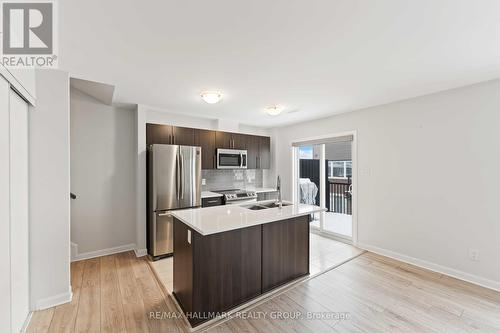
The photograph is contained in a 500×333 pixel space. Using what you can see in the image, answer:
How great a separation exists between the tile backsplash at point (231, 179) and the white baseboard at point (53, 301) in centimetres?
263

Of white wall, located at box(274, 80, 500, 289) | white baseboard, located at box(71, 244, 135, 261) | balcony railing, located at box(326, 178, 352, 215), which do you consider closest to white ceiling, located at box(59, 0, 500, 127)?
white wall, located at box(274, 80, 500, 289)

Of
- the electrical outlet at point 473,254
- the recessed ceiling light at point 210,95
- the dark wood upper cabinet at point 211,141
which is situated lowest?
the electrical outlet at point 473,254

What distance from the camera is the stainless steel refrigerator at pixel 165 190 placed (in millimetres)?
3270

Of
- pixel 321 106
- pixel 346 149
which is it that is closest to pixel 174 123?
pixel 321 106

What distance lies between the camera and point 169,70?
2.26m

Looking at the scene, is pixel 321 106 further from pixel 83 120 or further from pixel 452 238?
pixel 83 120

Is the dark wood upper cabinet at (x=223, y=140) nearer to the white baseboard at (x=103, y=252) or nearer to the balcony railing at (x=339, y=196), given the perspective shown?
the balcony railing at (x=339, y=196)

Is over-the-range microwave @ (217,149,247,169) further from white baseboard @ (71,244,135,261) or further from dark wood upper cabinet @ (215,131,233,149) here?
white baseboard @ (71,244,135,261)

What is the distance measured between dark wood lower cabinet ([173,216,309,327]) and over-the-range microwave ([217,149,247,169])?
7.01 ft

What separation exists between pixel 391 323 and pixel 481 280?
5.30 ft

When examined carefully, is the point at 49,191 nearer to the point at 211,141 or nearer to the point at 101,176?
the point at 101,176

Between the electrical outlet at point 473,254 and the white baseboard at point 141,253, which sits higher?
the electrical outlet at point 473,254

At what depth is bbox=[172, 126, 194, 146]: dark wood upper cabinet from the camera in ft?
12.4

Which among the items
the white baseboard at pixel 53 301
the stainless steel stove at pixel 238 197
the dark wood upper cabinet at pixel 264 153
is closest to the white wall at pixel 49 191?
the white baseboard at pixel 53 301
